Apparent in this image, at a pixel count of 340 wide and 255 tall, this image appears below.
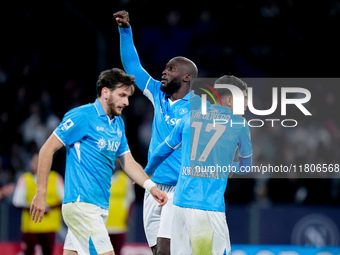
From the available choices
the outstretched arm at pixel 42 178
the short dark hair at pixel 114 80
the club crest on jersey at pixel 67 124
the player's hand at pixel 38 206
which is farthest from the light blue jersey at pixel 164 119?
the player's hand at pixel 38 206

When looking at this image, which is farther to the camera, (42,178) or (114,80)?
(114,80)

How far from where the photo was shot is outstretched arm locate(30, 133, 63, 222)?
523cm

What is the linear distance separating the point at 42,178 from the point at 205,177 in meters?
1.35

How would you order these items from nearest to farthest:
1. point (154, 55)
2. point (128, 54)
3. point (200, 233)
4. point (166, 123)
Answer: point (200, 233), point (166, 123), point (128, 54), point (154, 55)

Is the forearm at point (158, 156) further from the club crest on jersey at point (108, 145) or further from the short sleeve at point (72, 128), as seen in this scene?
the short sleeve at point (72, 128)

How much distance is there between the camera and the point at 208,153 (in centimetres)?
528

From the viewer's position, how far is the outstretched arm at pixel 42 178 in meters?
5.23

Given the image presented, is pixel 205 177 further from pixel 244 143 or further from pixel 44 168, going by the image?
pixel 44 168

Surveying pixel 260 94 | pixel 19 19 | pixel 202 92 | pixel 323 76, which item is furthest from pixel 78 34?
pixel 202 92

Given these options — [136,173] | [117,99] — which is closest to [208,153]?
[136,173]

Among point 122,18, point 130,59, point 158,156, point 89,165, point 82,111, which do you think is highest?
point 122,18

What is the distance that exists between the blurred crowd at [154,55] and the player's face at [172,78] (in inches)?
225

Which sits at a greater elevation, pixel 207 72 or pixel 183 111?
pixel 207 72

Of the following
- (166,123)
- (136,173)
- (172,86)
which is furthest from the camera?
(172,86)
